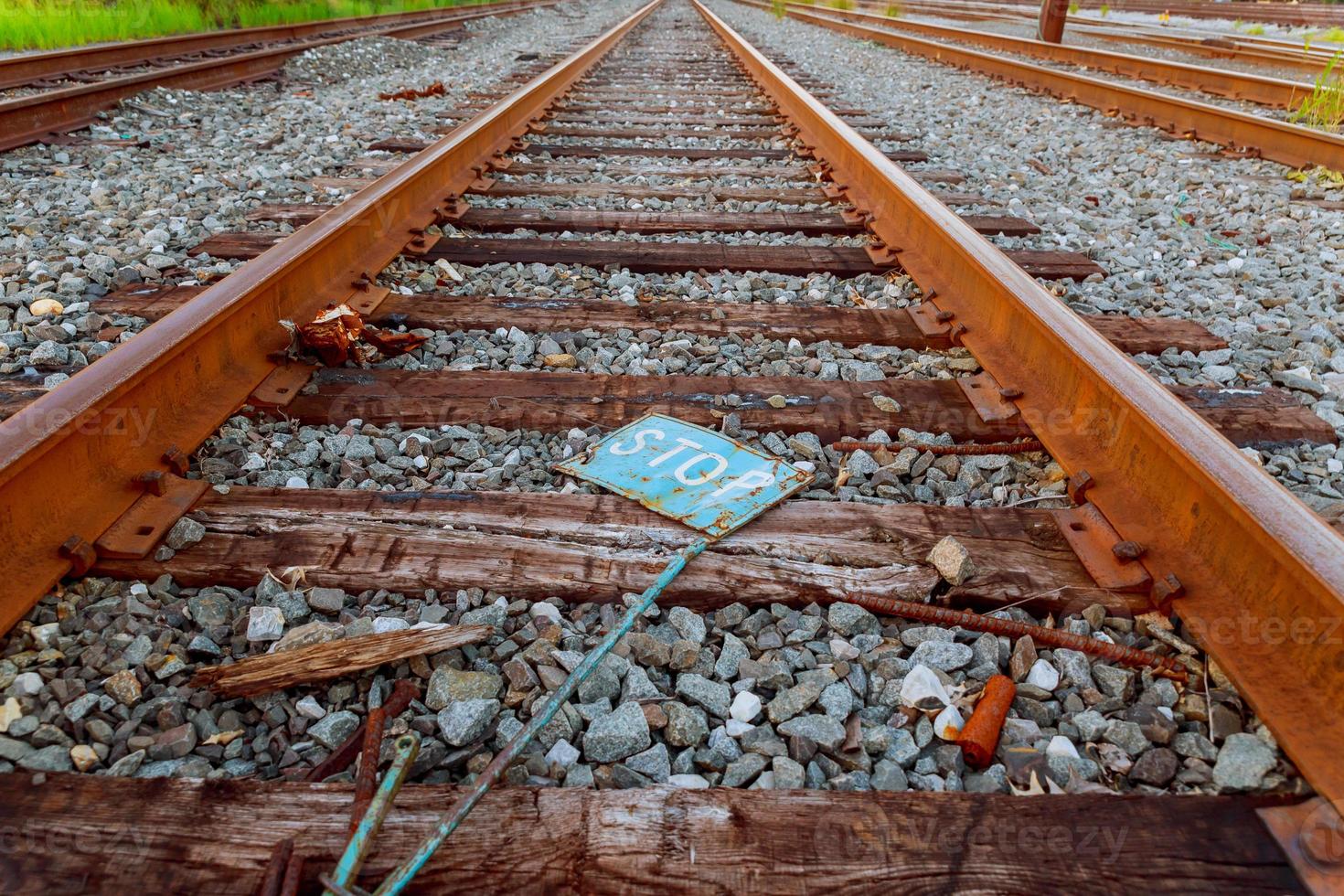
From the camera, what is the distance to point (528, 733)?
135cm

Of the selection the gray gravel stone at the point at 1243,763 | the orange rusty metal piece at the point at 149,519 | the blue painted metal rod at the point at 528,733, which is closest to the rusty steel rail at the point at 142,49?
the orange rusty metal piece at the point at 149,519

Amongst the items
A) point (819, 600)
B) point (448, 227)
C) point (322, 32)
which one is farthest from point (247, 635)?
point (322, 32)

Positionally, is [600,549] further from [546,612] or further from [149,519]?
[149,519]

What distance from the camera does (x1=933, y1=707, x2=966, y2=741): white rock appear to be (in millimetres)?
1474

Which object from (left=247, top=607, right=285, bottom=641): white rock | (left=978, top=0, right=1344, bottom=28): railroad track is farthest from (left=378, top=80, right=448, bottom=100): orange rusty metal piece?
(left=978, top=0, right=1344, bottom=28): railroad track

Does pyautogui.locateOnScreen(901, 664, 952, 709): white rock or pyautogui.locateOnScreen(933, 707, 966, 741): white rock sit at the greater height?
pyautogui.locateOnScreen(901, 664, 952, 709): white rock

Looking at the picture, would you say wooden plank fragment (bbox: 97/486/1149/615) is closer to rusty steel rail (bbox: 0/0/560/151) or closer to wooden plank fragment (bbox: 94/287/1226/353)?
wooden plank fragment (bbox: 94/287/1226/353)

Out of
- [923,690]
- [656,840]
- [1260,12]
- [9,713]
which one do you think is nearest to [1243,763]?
[923,690]

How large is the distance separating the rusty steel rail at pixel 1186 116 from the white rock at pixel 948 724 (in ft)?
17.6

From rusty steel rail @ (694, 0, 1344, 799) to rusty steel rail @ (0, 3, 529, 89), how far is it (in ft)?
24.1

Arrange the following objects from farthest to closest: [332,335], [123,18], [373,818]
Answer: [123,18] → [332,335] → [373,818]

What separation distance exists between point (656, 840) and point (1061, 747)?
0.70 metres

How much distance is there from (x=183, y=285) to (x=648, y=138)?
371 centimetres

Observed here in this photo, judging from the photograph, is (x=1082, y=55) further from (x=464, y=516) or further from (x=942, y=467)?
(x=464, y=516)
